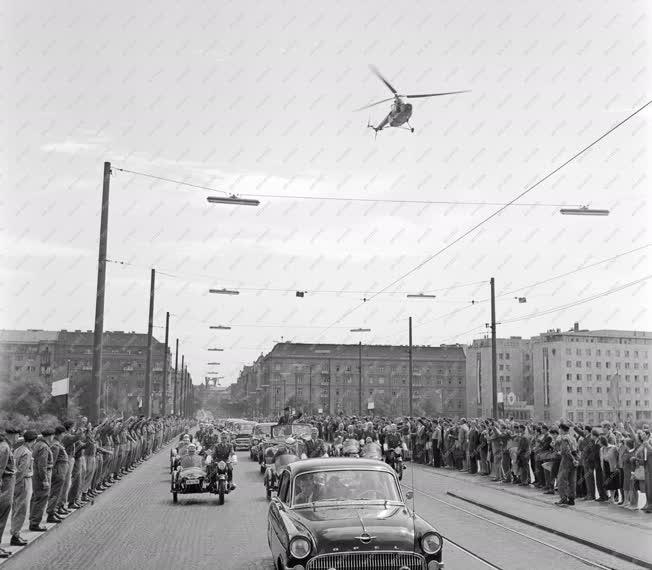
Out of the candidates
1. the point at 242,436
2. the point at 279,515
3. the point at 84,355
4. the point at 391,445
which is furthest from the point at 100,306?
the point at 84,355

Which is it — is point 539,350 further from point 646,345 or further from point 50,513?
point 50,513

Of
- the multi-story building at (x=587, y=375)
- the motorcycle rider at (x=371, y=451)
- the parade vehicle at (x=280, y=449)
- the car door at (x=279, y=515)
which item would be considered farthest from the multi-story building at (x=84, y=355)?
the car door at (x=279, y=515)

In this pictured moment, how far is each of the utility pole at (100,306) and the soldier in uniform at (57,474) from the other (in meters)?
6.72

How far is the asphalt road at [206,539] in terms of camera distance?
1067cm

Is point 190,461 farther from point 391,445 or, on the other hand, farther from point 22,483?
point 391,445

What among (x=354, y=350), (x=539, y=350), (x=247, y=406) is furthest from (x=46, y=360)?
(x=539, y=350)

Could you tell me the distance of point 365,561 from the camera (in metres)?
7.96

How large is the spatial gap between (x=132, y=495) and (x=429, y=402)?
119800mm

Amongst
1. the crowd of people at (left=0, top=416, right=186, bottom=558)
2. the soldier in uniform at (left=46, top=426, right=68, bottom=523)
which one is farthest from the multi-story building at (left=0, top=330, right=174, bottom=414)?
the soldier in uniform at (left=46, top=426, right=68, bottom=523)

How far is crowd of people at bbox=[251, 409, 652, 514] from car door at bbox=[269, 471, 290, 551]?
9.56m

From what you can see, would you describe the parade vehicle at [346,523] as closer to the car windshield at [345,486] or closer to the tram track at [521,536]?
the car windshield at [345,486]

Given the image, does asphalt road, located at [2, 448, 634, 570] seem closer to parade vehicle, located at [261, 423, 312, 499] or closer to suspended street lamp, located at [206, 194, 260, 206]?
parade vehicle, located at [261, 423, 312, 499]

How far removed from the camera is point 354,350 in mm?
153250

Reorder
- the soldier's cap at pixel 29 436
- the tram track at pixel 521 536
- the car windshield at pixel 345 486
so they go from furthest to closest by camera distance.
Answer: the soldier's cap at pixel 29 436 < the tram track at pixel 521 536 < the car windshield at pixel 345 486
